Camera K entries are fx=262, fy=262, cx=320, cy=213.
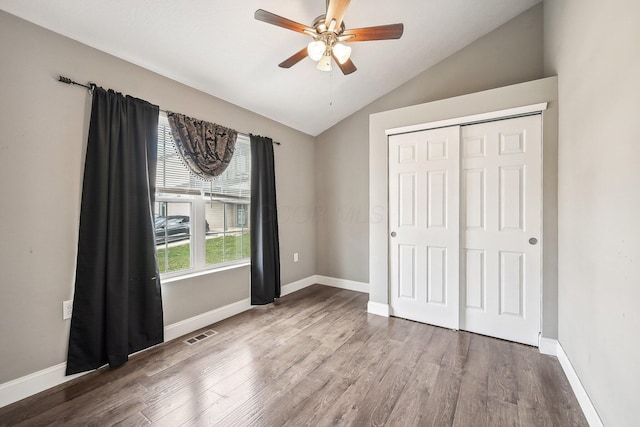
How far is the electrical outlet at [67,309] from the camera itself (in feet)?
6.22

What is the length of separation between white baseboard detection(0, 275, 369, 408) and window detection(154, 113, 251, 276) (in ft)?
1.68

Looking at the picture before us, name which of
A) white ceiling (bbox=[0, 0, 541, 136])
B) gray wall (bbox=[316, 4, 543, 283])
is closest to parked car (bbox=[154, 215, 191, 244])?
white ceiling (bbox=[0, 0, 541, 136])

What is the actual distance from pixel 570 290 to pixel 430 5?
2671mm

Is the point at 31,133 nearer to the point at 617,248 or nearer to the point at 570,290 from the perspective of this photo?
the point at 617,248

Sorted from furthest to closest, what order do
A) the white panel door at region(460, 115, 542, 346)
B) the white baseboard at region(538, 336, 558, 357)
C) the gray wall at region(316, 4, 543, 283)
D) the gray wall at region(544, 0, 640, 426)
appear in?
1. the gray wall at region(316, 4, 543, 283)
2. the white panel door at region(460, 115, 542, 346)
3. the white baseboard at region(538, 336, 558, 357)
4. the gray wall at region(544, 0, 640, 426)

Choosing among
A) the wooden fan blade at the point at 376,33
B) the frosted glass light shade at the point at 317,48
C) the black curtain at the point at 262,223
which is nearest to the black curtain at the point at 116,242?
the black curtain at the point at 262,223

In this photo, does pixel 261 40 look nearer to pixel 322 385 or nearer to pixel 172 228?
pixel 172 228

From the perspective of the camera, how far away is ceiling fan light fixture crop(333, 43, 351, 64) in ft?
6.43

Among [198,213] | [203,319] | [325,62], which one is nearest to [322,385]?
[203,319]

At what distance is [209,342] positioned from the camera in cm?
246

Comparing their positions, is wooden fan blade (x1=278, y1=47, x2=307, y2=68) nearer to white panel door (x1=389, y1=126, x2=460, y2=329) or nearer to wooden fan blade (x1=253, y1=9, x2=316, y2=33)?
wooden fan blade (x1=253, y1=9, x2=316, y2=33)

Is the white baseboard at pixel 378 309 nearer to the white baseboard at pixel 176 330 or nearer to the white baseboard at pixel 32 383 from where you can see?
the white baseboard at pixel 176 330

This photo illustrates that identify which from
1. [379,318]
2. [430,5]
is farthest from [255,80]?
[379,318]

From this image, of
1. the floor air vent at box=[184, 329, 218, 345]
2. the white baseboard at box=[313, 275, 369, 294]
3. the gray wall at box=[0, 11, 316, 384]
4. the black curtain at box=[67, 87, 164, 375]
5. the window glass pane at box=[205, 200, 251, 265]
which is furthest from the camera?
the white baseboard at box=[313, 275, 369, 294]
